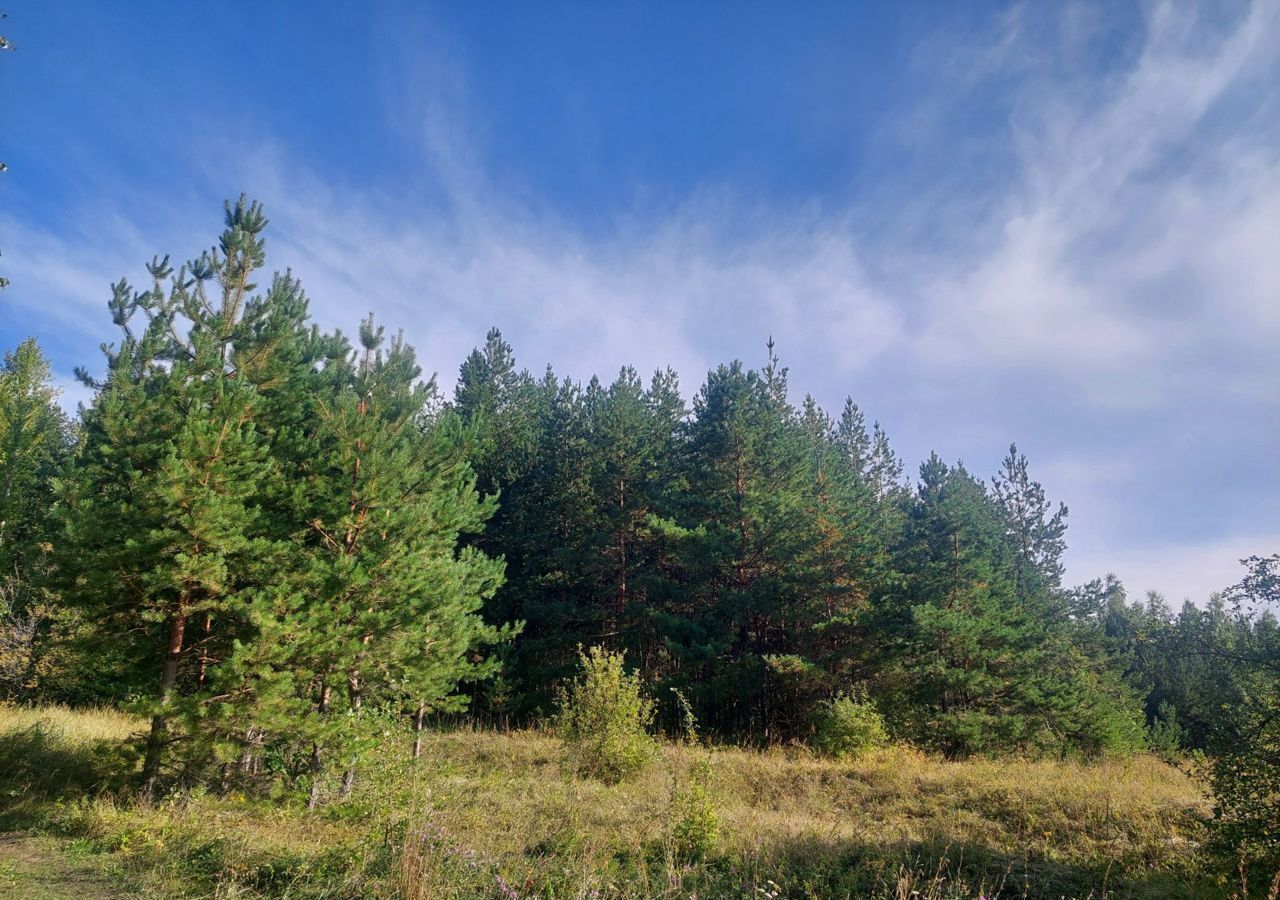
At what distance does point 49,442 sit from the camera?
25.6m

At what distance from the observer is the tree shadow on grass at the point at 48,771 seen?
9.68 meters

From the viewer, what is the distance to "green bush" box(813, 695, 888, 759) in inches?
650

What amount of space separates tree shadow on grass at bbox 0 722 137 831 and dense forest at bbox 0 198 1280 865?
738mm

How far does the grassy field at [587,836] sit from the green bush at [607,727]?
0.56 meters

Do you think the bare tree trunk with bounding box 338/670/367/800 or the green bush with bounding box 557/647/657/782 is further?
the green bush with bounding box 557/647/657/782

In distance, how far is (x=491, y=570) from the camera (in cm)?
1460

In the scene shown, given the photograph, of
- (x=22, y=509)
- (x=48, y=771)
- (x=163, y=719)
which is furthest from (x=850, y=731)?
(x=22, y=509)

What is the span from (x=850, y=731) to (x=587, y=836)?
1069 cm

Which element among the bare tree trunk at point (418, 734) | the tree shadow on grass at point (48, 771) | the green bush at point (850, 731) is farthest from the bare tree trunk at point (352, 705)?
the green bush at point (850, 731)

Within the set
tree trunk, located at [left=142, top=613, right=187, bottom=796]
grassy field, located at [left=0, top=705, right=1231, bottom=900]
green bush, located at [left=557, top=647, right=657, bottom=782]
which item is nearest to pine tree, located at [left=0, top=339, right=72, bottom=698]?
grassy field, located at [left=0, top=705, right=1231, bottom=900]

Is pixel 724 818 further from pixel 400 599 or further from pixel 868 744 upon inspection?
pixel 868 744

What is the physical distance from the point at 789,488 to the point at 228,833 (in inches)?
754

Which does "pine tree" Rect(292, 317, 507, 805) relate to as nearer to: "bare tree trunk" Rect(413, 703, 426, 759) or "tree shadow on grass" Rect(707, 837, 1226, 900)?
"bare tree trunk" Rect(413, 703, 426, 759)

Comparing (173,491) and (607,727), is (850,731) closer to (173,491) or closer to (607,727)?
(607,727)
